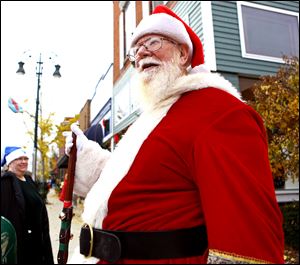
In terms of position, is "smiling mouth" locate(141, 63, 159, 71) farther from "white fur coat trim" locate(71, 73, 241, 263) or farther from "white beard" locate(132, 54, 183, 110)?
"white fur coat trim" locate(71, 73, 241, 263)

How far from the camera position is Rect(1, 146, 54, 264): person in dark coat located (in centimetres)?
330

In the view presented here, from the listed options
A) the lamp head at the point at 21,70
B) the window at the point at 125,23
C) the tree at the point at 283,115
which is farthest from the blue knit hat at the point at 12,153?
the window at the point at 125,23

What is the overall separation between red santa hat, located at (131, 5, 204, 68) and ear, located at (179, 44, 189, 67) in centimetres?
2

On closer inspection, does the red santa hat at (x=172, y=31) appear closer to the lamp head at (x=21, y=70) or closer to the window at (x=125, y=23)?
the lamp head at (x=21, y=70)

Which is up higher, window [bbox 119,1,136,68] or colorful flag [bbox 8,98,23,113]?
window [bbox 119,1,136,68]

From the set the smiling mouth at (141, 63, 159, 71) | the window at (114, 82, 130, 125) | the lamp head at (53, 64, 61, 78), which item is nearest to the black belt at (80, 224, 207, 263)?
the smiling mouth at (141, 63, 159, 71)

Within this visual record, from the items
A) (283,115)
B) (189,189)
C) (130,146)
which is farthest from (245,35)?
Result: (189,189)

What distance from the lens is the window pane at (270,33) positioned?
24.6 feet

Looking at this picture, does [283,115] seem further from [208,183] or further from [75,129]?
[208,183]

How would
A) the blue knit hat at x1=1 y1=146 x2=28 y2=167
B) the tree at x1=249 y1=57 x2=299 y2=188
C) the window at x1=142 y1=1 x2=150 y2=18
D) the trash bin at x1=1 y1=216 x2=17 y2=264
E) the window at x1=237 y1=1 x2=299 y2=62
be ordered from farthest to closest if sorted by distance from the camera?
the window at x1=142 y1=1 x2=150 y2=18 < the window at x1=237 y1=1 x2=299 y2=62 < the tree at x1=249 y1=57 x2=299 y2=188 < the blue knit hat at x1=1 y1=146 x2=28 y2=167 < the trash bin at x1=1 y1=216 x2=17 y2=264

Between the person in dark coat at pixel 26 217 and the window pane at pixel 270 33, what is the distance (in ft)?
19.3

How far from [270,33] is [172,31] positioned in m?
6.91

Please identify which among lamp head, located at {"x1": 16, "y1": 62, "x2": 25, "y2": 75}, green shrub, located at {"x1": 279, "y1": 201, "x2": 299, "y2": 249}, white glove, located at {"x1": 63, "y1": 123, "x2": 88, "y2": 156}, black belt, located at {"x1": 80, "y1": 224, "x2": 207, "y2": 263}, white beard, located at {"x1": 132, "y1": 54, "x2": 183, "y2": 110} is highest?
lamp head, located at {"x1": 16, "y1": 62, "x2": 25, "y2": 75}

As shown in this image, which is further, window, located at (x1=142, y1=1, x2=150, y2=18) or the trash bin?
window, located at (x1=142, y1=1, x2=150, y2=18)
